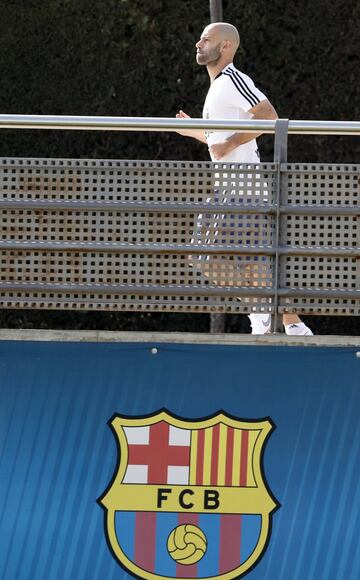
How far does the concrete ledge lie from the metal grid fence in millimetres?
124

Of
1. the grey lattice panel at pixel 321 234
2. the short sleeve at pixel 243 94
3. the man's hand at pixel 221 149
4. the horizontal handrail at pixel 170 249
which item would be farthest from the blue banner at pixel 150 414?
the short sleeve at pixel 243 94

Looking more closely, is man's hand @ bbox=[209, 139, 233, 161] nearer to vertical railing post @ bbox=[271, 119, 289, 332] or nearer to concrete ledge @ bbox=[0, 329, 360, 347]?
vertical railing post @ bbox=[271, 119, 289, 332]

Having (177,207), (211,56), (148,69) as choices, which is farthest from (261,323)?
(148,69)

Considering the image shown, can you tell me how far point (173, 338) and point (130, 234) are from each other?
52 centimetres

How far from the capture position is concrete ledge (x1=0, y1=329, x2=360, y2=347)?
20.7 feet

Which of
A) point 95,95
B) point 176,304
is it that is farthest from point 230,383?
point 95,95

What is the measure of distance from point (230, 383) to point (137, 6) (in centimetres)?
499

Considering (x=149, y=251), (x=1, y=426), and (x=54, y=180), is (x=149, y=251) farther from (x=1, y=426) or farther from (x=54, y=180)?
(x=1, y=426)

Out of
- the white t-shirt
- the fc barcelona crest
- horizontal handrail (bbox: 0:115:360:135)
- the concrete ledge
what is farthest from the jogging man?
the fc barcelona crest

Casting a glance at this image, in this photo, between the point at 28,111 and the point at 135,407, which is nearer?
the point at 135,407

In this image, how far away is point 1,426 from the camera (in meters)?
6.37

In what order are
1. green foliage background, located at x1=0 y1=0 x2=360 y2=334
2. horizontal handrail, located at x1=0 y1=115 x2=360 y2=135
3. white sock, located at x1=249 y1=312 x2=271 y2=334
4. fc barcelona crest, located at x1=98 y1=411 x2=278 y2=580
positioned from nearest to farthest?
1. horizontal handrail, located at x1=0 y1=115 x2=360 y2=135
2. fc barcelona crest, located at x1=98 y1=411 x2=278 y2=580
3. white sock, located at x1=249 y1=312 x2=271 y2=334
4. green foliage background, located at x1=0 y1=0 x2=360 y2=334

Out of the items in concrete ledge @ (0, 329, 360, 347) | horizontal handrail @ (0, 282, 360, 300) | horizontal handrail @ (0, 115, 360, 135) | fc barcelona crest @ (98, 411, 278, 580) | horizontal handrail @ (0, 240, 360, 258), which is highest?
horizontal handrail @ (0, 115, 360, 135)

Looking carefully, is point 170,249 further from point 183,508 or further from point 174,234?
point 183,508
